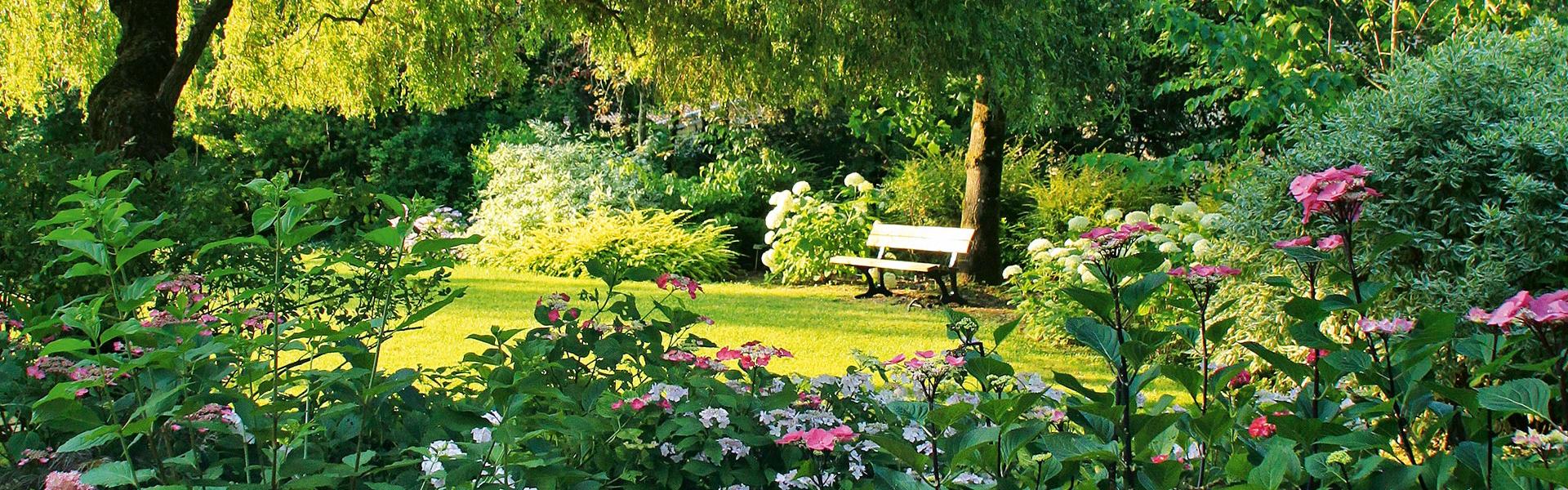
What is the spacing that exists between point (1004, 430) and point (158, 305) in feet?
10.6

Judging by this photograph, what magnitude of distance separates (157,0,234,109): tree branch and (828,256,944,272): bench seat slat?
17.4 ft

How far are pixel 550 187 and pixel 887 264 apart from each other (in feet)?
14.1

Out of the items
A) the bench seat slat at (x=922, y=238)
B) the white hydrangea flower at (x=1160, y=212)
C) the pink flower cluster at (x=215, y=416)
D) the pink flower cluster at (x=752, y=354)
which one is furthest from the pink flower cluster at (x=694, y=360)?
the bench seat slat at (x=922, y=238)

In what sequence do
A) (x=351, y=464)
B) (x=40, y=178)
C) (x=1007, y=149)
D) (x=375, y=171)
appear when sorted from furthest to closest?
(x=375, y=171), (x=1007, y=149), (x=40, y=178), (x=351, y=464)

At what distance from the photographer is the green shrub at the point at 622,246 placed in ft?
34.1

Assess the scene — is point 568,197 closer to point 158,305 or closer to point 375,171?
point 375,171

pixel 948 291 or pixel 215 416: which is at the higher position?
pixel 215 416

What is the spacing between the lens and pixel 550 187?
38.4ft

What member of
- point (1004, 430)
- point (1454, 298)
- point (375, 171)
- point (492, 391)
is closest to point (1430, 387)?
point (1004, 430)

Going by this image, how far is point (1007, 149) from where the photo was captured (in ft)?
37.5

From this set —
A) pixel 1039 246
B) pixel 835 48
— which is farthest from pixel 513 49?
pixel 1039 246

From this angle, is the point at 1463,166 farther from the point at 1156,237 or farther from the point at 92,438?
the point at 92,438

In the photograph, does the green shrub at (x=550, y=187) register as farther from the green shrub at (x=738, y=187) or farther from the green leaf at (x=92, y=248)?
the green leaf at (x=92, y=248)

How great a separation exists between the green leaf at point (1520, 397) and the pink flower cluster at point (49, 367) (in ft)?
7.32
